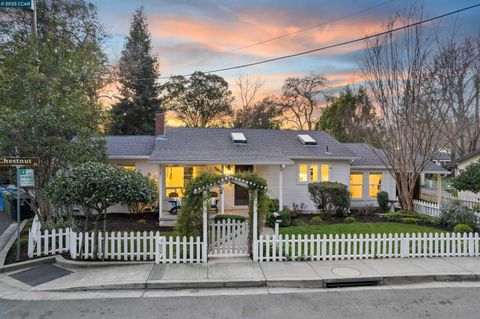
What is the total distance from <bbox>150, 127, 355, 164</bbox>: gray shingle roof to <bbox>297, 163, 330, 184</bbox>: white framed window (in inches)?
22.1

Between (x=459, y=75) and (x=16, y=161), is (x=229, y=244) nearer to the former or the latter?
(x=16, y=161)

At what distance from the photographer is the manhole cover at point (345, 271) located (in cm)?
650

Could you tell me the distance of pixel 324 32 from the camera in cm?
1320

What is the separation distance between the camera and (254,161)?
13062 mm

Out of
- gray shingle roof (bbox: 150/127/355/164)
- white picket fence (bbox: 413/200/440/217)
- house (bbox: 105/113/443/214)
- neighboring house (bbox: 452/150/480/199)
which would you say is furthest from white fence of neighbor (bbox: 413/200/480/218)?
neighboring house (bbox: 452/150/480/199)

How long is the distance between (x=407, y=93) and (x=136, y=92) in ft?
93.2

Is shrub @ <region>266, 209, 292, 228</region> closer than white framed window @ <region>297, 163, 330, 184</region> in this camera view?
Yes

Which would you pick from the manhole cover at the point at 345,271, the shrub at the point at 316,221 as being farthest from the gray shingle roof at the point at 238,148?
the manhole cover at the point at 345,271

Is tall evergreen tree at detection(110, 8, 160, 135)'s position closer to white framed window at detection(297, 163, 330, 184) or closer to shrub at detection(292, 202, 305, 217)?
white framed window at detection(297, 163, 330, 184)

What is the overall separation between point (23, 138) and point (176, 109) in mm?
27727

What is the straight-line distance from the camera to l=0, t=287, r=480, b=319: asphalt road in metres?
4.87

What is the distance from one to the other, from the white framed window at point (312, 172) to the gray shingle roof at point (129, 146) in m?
7.79

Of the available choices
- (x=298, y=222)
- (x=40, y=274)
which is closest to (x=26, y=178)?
(x=40, y=274)

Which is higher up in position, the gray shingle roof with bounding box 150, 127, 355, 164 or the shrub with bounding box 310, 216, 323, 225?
the gray shingle roof with bounding box 150, 127, 355, 164
